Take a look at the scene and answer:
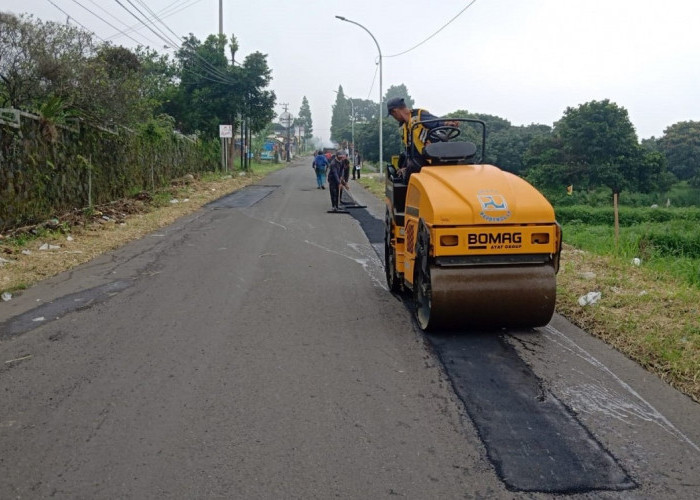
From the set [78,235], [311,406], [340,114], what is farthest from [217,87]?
[340,114]

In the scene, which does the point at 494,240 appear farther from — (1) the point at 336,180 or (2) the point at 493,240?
(1) the point at 336,180

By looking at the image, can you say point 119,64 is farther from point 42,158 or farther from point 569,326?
point 569,326

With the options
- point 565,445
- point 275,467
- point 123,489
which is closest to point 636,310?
point 565,445

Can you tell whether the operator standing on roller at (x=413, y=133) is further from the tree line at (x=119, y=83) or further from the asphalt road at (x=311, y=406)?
the tree line at (x=119, y=83)

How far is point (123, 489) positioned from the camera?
3.44 metres

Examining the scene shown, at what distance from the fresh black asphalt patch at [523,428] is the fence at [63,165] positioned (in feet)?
29.6

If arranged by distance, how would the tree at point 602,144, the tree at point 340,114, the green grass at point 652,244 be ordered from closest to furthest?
the green grass at point 652,244, the tree at point 602,144, the tree at point 340,114

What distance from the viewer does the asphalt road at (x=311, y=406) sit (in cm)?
356

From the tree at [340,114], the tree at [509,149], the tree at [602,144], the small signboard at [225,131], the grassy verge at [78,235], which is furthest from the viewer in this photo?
the tree at [340,114]

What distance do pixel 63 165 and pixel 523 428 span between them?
1242cm

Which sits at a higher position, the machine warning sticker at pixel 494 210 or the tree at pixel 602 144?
the tree at pixel 602 144

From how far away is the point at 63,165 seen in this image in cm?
1402

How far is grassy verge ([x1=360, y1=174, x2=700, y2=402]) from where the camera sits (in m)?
5.43

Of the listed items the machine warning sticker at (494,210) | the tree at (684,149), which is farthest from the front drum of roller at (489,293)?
the tree at (684,149)
